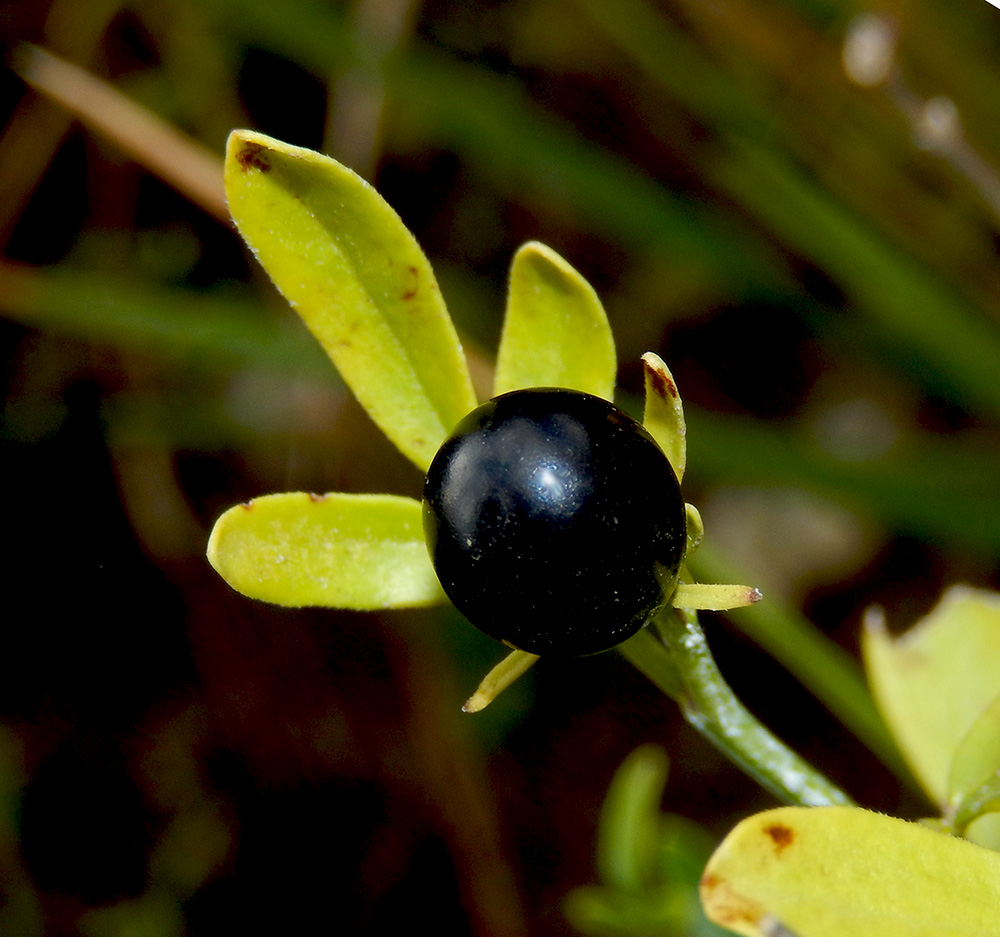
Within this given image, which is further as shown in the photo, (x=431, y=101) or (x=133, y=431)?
(x=133, y=431)

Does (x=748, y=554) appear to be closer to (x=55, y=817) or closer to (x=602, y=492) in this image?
(x=55, y=817)

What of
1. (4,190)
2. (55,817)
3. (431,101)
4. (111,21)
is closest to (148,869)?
(55,817)

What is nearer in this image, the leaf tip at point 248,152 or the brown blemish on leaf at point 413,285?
the leaf tip at point 248,152

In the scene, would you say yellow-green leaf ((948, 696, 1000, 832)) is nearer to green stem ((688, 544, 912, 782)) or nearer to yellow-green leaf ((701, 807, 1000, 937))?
yellow-green leaf ((701, 807, 1000, 937))

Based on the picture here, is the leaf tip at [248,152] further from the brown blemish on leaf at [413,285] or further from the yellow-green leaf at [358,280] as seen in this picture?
the brown blemish on leaf at [413,285]

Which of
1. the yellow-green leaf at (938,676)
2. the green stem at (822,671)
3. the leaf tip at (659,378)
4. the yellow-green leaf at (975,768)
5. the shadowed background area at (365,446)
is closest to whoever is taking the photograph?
the leaf tip at (659,378)

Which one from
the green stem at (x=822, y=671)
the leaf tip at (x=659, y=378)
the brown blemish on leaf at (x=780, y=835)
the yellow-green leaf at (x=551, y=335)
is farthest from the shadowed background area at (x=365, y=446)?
the brown blemish on leaf at (x=780, y=835)

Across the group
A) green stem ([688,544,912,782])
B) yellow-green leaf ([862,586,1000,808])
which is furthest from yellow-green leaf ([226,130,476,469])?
green stem ([688,544,912,782])
